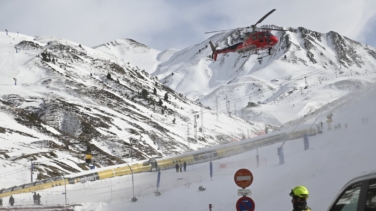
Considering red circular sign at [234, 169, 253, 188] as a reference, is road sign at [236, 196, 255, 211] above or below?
below

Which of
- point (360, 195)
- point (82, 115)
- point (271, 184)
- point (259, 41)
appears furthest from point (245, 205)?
point (82, 115)

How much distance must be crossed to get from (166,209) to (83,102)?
108269 mm

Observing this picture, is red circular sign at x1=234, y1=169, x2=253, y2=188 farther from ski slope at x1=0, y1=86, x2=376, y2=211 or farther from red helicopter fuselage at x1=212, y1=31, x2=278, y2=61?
red helicopter fuselage at x1=212, y1=31, x2=278, y2=61

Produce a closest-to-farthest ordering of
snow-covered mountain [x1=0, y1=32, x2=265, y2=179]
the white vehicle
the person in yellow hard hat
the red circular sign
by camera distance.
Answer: the white vehicle
the person in yellow hard hat
the red circular sign
snow-covered mountain [x1=0, y1=32, x2=265, y2=179]

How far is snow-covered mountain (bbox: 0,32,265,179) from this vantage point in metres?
77.5

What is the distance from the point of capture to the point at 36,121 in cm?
9462

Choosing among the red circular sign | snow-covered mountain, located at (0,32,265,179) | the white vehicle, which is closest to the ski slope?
the red circular sign

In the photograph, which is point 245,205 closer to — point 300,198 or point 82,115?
point 300,198

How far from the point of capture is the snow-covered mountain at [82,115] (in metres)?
77.5

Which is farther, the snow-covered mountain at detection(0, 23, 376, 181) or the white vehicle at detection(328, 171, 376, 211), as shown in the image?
the snow-covered mountain at detection(0, 23, 376, 181)

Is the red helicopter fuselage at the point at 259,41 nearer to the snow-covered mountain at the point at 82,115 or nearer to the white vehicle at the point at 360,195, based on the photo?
the snow-covered mountain at the point at 82,115

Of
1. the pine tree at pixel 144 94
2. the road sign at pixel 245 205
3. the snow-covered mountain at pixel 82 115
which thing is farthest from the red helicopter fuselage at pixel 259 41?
the pine tree at pixel 144 94

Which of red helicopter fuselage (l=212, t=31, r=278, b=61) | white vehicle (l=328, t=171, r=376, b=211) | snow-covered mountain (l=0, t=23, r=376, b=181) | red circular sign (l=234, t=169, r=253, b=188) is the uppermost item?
snow-covered mountain (l=0, t=23, r=376, b=181)

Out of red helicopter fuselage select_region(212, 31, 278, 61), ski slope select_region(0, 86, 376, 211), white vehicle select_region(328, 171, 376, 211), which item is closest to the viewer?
white vehicle select_region(328, 171, 376, 211)
